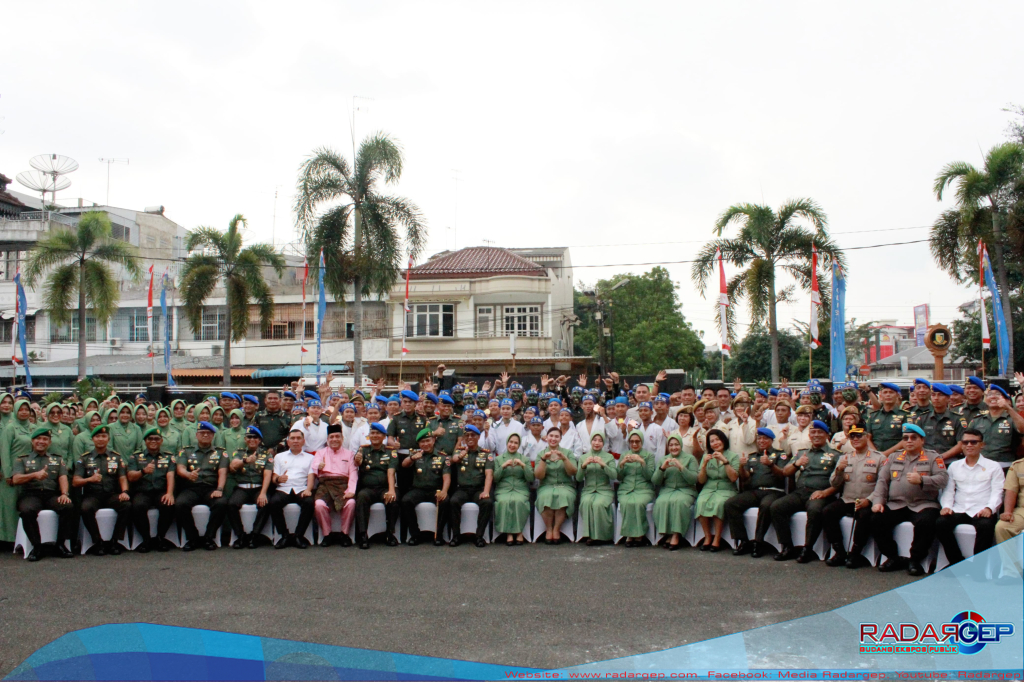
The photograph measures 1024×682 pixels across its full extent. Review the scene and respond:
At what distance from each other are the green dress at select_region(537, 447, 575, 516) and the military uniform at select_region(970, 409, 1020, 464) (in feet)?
13.4

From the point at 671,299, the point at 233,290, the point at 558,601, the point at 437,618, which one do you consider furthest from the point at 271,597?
the point at 671,299

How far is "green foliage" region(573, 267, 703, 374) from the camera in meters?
45.6

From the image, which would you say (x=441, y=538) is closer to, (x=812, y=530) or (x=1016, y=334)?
(x=812, y=530)

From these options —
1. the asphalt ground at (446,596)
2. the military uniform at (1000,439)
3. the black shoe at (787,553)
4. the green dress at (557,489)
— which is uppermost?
the military uniform at (1000,439)

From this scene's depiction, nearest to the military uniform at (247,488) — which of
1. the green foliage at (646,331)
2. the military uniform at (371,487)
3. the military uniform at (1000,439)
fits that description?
the military uniform at (371,487)

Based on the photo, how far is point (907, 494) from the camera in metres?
7.69

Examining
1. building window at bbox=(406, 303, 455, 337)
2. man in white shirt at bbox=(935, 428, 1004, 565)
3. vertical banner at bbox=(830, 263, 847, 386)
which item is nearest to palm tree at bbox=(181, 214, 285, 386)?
building window at bbox=(406, 303, 455, 337)

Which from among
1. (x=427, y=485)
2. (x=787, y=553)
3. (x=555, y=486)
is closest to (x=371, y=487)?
(x=427, y=485)

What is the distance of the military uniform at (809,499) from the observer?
803 cm

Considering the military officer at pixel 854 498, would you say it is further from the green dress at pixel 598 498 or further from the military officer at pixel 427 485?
the military officer at pixel 427 485

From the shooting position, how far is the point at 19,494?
9133 millimetres

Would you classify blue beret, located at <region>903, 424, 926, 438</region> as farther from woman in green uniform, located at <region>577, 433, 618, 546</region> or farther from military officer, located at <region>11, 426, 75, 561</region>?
military officer, located at <region>11, 426, 75, 561</region>

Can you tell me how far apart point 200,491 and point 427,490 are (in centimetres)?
251

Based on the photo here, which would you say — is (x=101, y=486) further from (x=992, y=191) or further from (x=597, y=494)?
(x=992, y=191)
